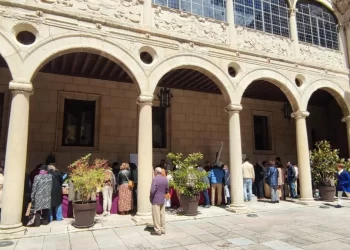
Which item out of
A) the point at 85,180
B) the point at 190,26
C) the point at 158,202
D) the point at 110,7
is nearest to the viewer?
the point at 158,202

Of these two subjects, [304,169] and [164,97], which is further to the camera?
[164,97]

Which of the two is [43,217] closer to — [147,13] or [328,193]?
[147,13]

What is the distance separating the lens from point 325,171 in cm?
1105

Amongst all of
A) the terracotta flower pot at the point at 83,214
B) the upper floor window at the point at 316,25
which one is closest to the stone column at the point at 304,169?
the upper floor window at the point at 316,25

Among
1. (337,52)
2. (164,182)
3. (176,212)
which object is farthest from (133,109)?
(337,52)

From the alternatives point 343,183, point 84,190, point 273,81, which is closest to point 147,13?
point 273,81

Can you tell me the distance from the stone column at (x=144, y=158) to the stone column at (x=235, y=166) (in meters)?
2.89

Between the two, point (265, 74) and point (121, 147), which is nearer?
point (265, 74)

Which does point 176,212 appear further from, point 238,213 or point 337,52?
point 337,52

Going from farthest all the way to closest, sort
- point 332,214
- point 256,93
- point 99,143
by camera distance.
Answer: point 256,93
point 99,143
point 332,214

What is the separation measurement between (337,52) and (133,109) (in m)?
9.51

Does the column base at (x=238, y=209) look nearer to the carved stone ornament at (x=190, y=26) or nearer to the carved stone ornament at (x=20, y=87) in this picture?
the carved stone ornament at (x=190, y=26)

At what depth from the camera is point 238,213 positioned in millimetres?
8883

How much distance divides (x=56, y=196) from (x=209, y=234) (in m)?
4.25
